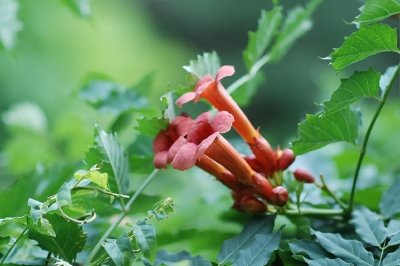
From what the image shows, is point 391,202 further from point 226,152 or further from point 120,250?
point 120,250

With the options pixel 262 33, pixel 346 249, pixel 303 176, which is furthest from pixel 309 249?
pixel 262 33

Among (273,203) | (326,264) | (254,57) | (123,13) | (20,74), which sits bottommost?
(326,264)

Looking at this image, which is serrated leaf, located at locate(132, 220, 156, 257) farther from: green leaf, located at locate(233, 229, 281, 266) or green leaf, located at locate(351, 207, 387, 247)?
green leaf, located at locate(351, 207, 387, 247)

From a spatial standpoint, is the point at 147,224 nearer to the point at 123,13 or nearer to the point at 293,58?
the point at 123,13

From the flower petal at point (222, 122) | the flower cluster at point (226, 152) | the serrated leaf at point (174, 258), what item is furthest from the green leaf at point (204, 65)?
the serrated leaf at point (174, 258)

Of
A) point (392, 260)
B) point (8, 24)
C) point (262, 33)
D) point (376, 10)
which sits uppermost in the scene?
point (8, 24)

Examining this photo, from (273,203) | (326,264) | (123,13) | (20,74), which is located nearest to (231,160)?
(273,203)
